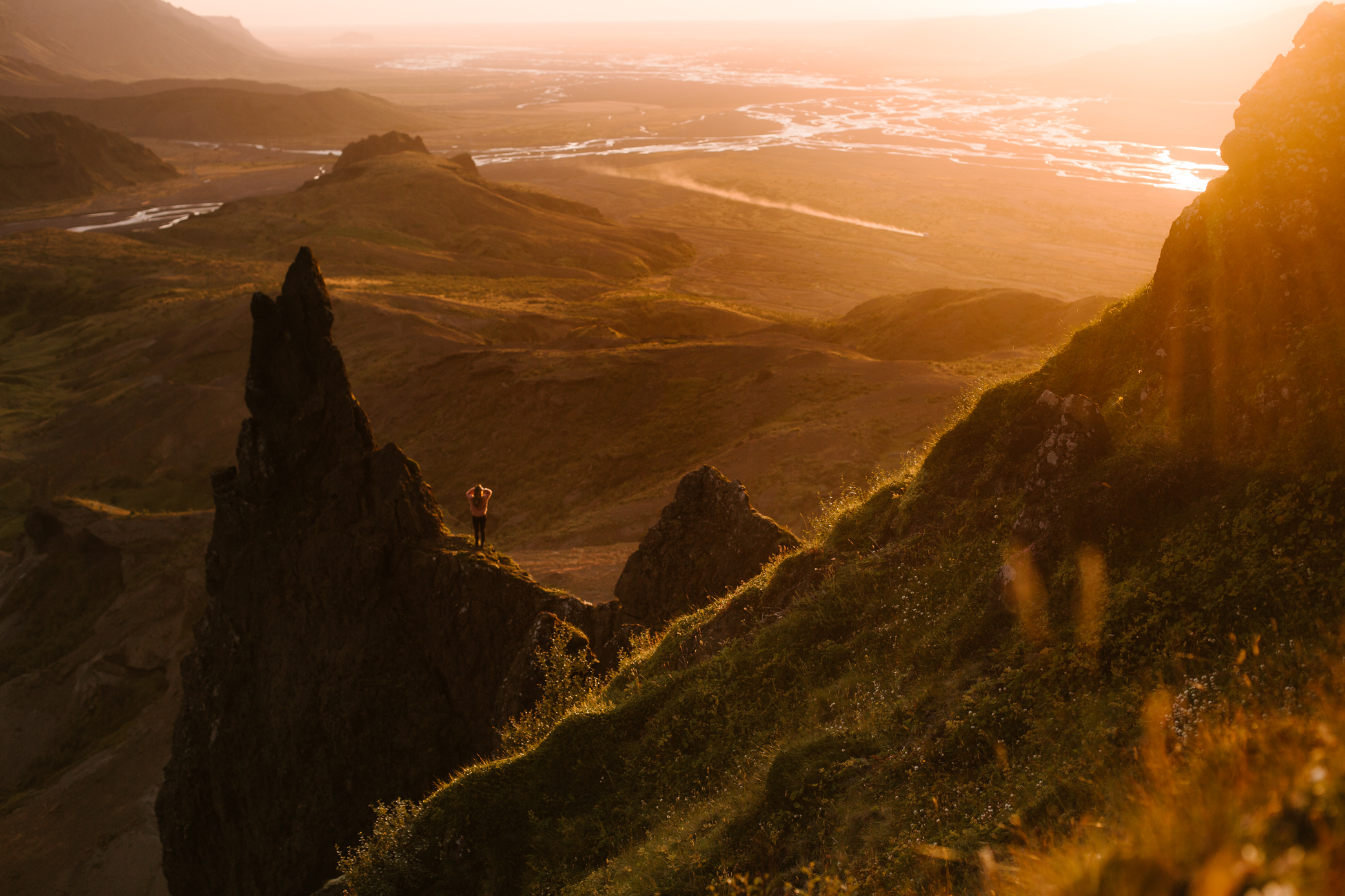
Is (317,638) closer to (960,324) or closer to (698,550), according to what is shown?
(698,550)

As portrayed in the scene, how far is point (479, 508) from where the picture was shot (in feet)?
52.0

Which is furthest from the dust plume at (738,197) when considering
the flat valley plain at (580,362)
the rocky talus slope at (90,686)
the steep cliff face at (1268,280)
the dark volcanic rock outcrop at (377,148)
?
the steep cliff face at (1268,280)

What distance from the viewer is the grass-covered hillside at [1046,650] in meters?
5.03

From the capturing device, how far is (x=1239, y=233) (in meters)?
8.82

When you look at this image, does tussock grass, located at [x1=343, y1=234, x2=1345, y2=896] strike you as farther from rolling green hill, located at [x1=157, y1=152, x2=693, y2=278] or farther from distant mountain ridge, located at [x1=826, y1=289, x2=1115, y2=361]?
rolling green hill, located at [x1=157, y1=152, x2=693, y2=278]

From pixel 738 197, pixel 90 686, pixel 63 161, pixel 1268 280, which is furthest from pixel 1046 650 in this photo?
pixel 63 161

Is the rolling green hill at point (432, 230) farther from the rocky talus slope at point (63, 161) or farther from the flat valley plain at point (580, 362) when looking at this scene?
the rocky talus slope at point (63, 161)

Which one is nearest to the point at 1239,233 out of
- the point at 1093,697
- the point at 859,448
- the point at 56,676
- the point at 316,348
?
the point at 1093,697

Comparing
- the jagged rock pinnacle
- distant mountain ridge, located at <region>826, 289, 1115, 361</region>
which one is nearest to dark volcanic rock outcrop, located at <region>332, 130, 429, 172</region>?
distant mountain ridge, located at <region>826, 289, 1115, 361</region>

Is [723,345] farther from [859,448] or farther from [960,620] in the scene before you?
[960,620]

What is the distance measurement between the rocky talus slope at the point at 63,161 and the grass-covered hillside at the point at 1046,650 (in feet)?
476

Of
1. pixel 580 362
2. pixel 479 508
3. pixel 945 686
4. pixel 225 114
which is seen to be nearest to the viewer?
pixel 945 686

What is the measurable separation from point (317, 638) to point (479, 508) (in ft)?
13.0

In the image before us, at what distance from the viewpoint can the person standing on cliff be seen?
15703mm
